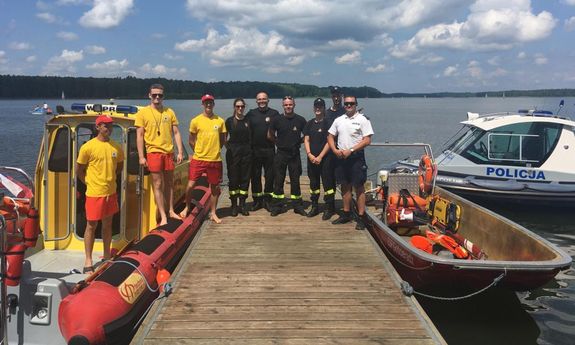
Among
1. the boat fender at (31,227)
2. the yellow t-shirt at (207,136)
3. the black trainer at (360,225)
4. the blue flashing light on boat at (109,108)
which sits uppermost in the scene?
the blue flashing light on boat at (109,108)

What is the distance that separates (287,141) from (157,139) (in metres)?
2.09

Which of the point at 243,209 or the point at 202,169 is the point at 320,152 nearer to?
the point at 243,209

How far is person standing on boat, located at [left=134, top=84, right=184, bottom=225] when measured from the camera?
5844 mm

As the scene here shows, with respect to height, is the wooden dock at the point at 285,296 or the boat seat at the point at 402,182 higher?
the boat seat at the point at 402,182

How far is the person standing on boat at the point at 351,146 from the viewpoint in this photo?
21.5ft

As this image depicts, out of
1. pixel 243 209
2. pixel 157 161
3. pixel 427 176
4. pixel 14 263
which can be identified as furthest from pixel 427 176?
pixel 14 263

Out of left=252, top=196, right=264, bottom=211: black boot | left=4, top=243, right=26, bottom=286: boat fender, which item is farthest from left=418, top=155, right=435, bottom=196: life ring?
left=4, top=243, right=26, bottom=286: boat fender

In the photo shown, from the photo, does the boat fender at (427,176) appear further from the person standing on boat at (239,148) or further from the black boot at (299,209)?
the person standing on boat at (239,148)

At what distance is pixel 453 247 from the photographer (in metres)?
6.16

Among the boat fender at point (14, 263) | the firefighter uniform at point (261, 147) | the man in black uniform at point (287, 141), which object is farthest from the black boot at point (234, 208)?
the boat fender at point (14, 263)

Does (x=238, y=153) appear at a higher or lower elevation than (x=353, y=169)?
higher

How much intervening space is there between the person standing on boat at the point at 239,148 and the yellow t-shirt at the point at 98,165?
2097 mm

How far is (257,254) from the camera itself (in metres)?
5.82

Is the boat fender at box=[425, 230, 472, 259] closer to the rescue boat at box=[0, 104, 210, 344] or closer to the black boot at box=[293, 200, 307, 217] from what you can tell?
the black boot at box=[293, 200, 307, 217]
